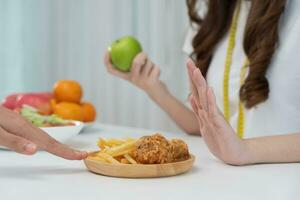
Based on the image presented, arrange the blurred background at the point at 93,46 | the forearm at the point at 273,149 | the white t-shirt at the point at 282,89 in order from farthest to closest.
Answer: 1. the blurred background at the point at 93,46
2. the white t-shirt at the point at 282,89
3. the forearm at the point at 273,149

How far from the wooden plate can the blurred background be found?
53.7 inches

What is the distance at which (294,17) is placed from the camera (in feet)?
4.61

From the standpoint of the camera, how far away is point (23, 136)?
0.93m

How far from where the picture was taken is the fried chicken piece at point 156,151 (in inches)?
33.7

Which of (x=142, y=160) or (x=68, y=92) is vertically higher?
(x=142, y=160)

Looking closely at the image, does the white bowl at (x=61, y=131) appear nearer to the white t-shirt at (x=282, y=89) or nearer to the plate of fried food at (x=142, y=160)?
the plate of fried food at (x=142, y=160)

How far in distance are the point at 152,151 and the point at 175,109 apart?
0.88 m

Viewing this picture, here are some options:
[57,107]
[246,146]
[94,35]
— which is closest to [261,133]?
[246,146]

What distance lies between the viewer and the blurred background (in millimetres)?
2275

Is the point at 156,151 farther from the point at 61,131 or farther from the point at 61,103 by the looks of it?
the point at 61,103

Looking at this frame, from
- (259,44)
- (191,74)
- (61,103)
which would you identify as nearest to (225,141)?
(191,74)

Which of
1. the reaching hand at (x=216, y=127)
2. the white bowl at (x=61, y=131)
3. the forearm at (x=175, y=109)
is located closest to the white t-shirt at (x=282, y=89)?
the forearm at (x=175, y=109)

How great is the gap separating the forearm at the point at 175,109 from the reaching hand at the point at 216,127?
641 mm

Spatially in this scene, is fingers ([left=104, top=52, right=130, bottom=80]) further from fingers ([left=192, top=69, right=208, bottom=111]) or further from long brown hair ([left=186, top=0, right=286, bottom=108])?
fingers ([left=192, top=69, right=208, bottom=111])
